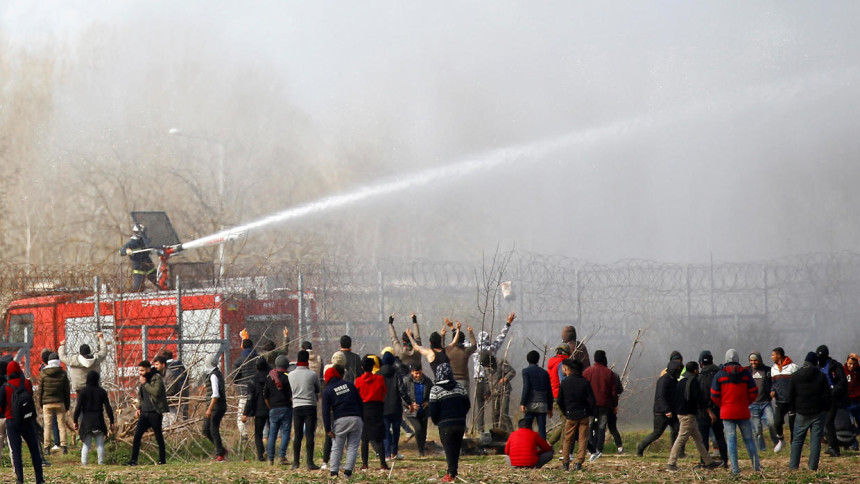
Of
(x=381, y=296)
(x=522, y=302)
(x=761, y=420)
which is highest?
(x=381, y=296)

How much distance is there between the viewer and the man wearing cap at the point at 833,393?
1536 centimetres

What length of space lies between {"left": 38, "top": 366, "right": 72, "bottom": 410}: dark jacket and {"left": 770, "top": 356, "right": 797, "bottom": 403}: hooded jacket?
32.9 ft

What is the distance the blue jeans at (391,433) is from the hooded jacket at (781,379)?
17.8 ft

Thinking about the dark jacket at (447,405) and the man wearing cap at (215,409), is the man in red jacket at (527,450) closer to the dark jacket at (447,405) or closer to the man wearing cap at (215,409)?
the dark jacket at (447,405)

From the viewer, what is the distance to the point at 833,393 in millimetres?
15641

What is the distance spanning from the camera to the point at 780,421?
16.1 metres

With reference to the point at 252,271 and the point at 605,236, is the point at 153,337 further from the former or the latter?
the point at 605,236

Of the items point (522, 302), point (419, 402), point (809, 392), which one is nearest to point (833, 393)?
point (809, 392)

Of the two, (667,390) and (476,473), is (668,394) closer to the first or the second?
(667,390)

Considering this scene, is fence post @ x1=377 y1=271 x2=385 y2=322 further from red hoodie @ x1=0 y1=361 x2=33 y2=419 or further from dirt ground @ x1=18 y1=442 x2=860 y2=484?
red hoodie @ x1=0 y1=361 x2=33 y2=419

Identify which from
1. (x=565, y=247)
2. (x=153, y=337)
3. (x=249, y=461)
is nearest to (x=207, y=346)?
(x=153, y=337)

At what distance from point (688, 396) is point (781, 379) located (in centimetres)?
317

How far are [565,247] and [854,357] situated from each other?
59.4 feet

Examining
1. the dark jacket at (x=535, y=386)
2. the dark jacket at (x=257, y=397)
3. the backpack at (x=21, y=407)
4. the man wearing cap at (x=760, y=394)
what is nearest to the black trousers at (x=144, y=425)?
the dark jacket at (x=257, y=397)
